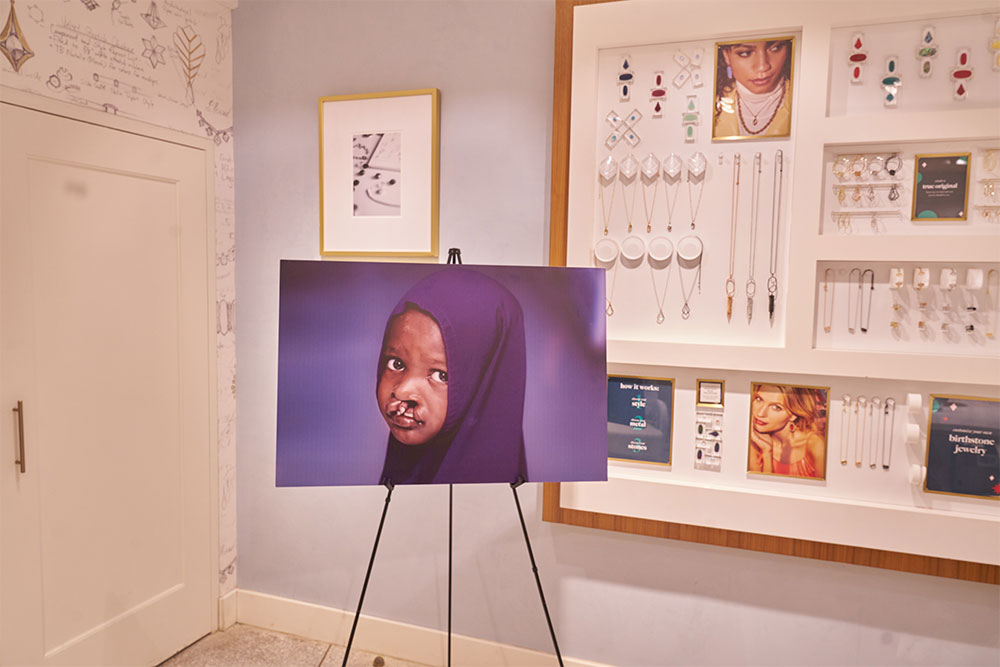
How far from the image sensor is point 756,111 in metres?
1.88

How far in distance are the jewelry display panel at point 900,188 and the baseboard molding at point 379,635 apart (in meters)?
1.72

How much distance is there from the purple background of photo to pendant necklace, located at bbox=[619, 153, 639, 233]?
1.88 ft

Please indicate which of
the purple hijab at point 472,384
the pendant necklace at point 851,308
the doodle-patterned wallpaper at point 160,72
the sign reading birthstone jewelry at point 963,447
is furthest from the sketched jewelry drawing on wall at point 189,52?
the sign reading birthstone jewelry at point 963,447

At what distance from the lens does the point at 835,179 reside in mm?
1840

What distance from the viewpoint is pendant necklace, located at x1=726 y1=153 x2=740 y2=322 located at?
191cm


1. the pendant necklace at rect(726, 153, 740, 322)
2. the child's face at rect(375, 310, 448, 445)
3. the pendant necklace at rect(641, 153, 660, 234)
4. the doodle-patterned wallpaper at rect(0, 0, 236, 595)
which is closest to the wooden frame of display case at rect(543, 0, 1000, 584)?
the pendant necklace at rect(726, 153, 740, 322)

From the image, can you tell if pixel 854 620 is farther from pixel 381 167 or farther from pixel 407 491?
pixel 381 167

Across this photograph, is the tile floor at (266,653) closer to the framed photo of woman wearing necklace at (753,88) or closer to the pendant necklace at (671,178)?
the pendant necklace at (671,178)

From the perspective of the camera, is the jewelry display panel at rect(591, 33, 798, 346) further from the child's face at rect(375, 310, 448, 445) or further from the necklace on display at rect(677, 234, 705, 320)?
the child's face at rect(375, 310, 448, 445)

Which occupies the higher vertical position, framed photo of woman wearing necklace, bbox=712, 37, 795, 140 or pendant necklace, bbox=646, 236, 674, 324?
framed photo of woman wearing necklace, bbox=712, 37, 795, 140

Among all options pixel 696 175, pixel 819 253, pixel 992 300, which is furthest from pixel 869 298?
pixel 696 175

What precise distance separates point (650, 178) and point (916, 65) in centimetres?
79

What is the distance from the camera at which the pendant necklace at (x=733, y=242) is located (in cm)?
191

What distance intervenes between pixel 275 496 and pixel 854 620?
2.17 m
